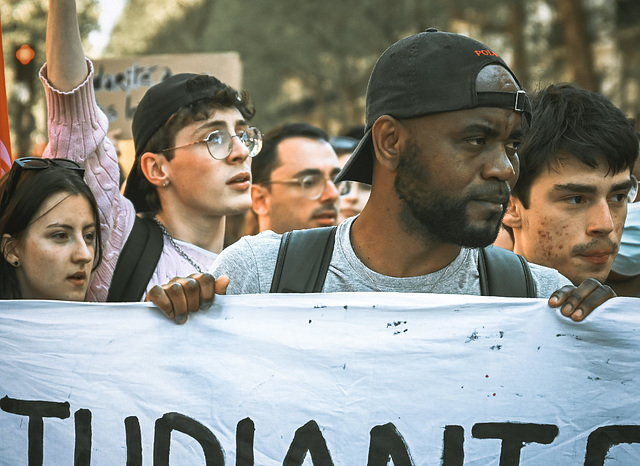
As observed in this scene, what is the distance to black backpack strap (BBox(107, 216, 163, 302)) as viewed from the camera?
10.3 feet

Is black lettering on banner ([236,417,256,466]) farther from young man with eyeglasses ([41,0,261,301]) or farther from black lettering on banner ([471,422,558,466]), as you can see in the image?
young man with eyeglasses ([41,0,261,301])

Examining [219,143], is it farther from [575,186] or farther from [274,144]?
[274,144]

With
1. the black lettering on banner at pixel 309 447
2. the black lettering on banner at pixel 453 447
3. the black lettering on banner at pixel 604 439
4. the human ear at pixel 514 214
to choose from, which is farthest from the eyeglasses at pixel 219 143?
the black lettering on banner at pixel 604 439

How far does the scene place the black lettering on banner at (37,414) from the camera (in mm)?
2412

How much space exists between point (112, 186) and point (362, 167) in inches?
47.2

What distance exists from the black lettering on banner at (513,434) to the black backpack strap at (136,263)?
4.58 ft

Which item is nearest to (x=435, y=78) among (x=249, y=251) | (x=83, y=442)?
(x=249, y=251)

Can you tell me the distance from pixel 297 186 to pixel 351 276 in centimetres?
265

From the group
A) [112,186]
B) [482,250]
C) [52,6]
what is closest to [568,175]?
[482,250]

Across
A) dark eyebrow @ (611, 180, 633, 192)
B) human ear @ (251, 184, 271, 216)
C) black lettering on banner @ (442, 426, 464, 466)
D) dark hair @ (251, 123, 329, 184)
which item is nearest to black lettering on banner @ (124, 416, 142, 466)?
black lettering on banner @ (442, 426, 464, 466)

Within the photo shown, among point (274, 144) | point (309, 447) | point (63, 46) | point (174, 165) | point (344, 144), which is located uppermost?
point (344, 144)

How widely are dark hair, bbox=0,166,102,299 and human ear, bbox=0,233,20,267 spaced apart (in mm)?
13

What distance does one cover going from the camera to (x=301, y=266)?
2400 millimetres

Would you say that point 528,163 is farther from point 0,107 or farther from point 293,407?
point 0,107
